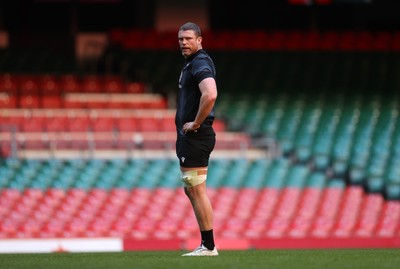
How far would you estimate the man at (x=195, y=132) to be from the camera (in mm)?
9555

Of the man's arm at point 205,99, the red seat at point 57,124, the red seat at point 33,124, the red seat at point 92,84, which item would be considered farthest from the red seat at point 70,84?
the man's arm at point 205,99

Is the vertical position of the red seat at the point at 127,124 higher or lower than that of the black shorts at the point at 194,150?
lower

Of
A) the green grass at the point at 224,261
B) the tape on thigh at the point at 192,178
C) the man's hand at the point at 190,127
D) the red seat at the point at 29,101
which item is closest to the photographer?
the green grass at the point at 224,261

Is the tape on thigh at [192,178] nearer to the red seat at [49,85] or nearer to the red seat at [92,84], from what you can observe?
the red seat at [49,85]

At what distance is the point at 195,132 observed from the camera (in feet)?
31.6

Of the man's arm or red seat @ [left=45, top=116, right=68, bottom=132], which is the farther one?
red seat @ [left=45, top=116, right=68, bottom=132]

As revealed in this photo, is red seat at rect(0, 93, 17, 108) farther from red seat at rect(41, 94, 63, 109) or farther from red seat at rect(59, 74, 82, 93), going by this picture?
red seat at rect(59, 74, 82, 93)

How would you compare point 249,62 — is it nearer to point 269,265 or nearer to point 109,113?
point 109,113

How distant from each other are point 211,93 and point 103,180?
10.8 meters

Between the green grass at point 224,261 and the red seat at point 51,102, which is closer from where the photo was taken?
the green grass at point 224,261

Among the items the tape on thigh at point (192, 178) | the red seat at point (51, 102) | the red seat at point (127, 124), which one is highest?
the tape on thigh at point (192, 178)

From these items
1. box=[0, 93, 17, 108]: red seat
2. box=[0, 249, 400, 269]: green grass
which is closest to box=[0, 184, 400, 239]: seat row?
box=[0, 93, 17, 108]: red seat

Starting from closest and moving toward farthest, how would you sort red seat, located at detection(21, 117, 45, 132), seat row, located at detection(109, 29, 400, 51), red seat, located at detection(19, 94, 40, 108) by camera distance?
red seat, located at detection(21, 117, 45, 132) < red seat, located at detection(19, 94, 40, 108) < seat row, located at detection(109, 29, 400, 51)

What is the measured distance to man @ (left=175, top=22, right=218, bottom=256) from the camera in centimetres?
955
